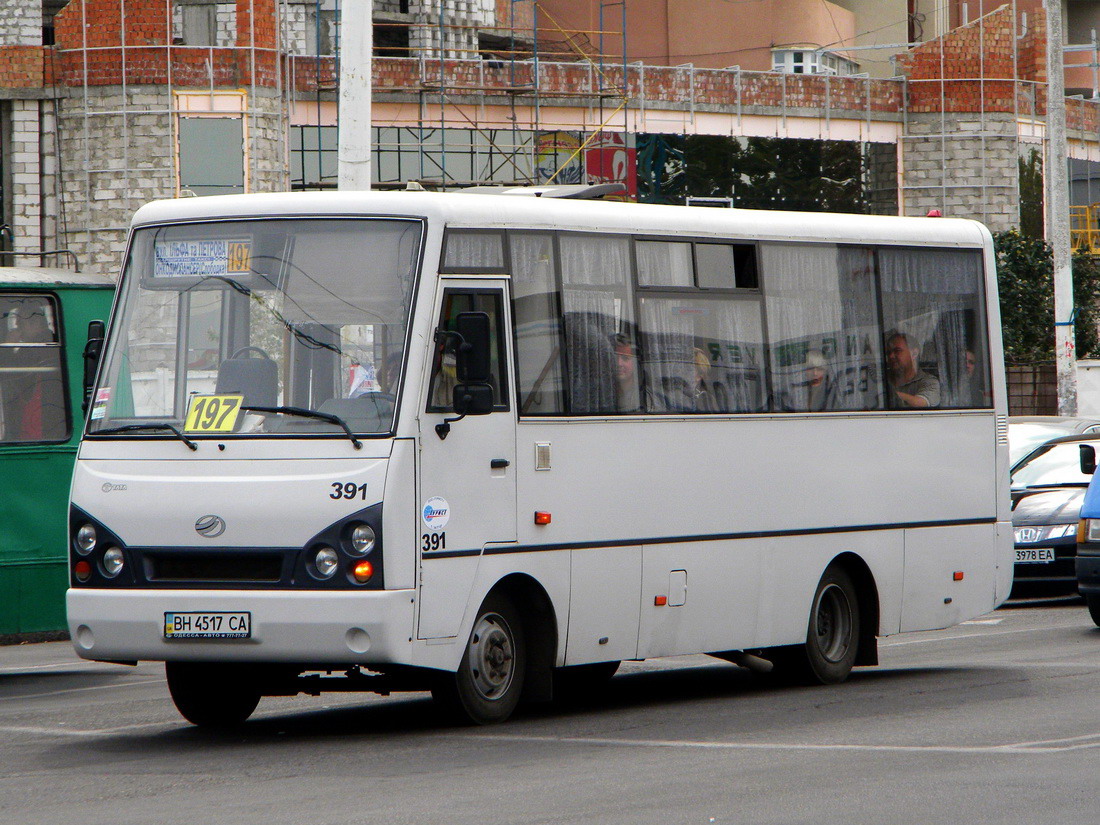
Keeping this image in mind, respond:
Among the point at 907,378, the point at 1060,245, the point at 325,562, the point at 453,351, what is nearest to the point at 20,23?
the point at 1060,245

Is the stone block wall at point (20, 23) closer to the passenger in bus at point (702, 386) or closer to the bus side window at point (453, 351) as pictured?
the passenger in bus at point (702, 386)

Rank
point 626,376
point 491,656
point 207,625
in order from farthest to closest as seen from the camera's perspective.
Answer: point 626,376 → point 491,656 → point 207,625

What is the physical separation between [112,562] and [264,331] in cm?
136

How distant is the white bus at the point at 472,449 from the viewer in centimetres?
891

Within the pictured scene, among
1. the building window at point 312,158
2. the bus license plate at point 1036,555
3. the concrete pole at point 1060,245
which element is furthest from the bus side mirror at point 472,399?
the building window at point 312,158

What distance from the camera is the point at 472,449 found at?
9.32 meters

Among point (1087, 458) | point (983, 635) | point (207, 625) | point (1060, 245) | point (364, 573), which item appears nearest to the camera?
point (364, 573)

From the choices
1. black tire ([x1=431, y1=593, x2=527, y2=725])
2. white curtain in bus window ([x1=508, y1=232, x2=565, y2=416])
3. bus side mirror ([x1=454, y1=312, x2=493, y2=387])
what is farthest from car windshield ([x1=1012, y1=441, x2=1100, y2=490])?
bus side mirror ([x1=454, y1=312, x2=493, y2=387])

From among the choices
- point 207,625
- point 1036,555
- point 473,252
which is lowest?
point 1036,555

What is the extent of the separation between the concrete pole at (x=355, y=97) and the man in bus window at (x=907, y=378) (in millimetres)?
5398

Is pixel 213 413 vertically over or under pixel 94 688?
over

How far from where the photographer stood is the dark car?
60.1 feet

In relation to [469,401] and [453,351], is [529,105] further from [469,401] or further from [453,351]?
[469,401]

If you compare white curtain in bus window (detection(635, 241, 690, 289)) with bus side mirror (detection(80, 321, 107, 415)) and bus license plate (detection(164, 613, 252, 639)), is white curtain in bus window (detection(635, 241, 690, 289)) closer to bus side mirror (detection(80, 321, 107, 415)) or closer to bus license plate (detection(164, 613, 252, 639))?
bus side mirror (detection(80, 321, 107, 415))
